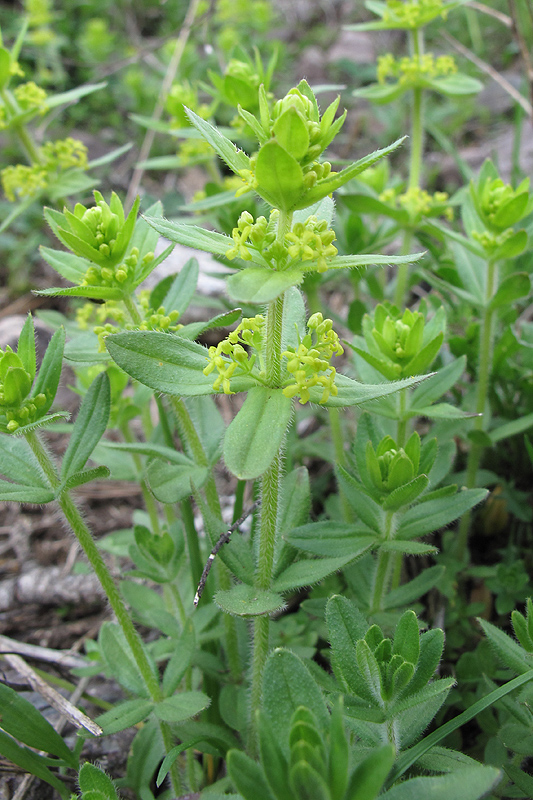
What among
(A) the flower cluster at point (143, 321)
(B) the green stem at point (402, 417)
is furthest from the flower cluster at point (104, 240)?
(B) the green stem at point (402, 417)

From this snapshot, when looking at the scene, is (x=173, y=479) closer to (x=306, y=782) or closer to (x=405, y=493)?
(x=405, y=493)

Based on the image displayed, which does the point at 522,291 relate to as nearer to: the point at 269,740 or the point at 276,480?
the point at 276,480

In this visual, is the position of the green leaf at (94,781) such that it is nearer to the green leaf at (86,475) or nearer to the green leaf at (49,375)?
the green leaf at (86,475)

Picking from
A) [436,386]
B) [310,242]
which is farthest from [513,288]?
[310,242]

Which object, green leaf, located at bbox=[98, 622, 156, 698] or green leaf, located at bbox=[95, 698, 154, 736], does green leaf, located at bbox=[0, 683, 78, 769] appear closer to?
green leaf, located at bbox=[95, 698, 154, 736]

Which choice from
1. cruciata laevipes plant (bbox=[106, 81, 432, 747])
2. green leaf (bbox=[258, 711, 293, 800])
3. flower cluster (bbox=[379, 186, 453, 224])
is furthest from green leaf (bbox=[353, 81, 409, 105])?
green leaf (bbox=[258, 711, 293, 800])

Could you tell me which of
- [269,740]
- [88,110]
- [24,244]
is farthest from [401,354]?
[88,110]
